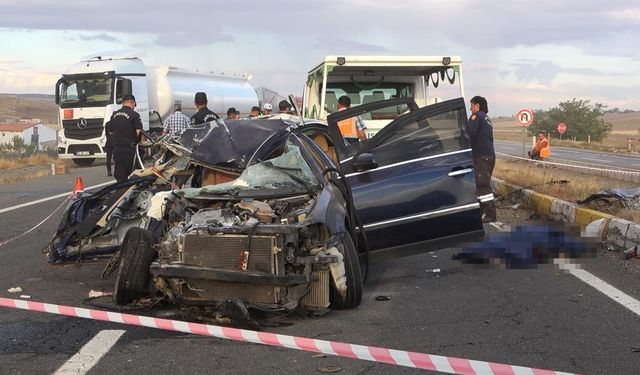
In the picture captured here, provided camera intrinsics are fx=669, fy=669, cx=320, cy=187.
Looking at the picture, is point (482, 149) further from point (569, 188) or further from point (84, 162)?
point (84, 162)

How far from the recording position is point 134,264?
5180 millimetres

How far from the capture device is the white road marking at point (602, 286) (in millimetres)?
5605

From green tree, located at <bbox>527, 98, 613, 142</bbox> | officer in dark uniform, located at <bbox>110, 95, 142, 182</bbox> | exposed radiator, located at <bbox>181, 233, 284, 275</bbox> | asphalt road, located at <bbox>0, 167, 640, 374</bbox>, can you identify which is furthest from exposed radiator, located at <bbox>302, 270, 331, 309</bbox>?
green tree, located at <bbox>527, 98, 613, 142</bbox>

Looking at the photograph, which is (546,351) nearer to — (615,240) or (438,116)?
(438,116)

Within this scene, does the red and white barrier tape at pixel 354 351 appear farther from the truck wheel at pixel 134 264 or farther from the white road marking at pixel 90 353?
the truck wheel at pixel 134 264

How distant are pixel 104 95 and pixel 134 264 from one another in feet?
61.4

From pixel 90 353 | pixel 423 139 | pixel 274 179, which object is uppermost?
pixel 423 139

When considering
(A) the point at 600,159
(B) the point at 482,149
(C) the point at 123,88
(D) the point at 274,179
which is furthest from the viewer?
(A) the point at 600,159

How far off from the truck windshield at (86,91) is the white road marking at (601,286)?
18575mm

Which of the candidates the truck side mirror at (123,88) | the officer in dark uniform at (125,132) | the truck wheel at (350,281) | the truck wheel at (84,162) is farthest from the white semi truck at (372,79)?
the truck wheel at (84,162)

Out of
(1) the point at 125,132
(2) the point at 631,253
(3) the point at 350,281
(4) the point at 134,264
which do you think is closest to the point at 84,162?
(1) the point at 125,132

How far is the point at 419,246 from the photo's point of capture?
20.7 feet

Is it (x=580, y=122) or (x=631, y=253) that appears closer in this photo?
(x=631, y=253)

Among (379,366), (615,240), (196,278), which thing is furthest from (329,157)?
(615,240)
